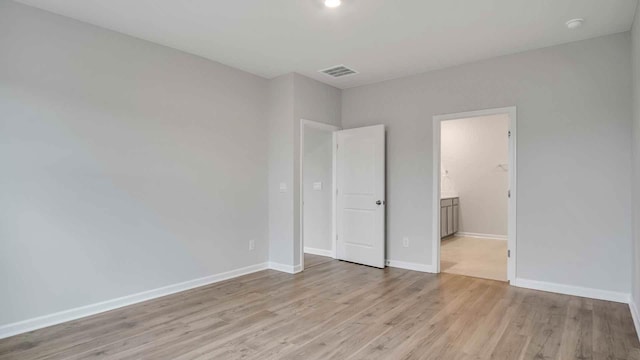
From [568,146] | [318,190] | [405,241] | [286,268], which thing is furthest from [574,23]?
→ [286,268]

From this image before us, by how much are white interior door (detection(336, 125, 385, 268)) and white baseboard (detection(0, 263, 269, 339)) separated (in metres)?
1.73

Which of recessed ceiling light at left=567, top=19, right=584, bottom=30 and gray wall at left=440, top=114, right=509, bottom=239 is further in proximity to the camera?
gray wall at left=440, top=114, right=509, bottom=239

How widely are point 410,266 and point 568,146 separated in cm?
236

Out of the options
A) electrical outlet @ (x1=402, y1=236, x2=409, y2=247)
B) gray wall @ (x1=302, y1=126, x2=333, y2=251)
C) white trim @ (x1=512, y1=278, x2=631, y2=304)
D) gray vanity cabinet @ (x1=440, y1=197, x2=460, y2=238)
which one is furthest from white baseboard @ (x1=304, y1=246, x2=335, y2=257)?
white trim @ (x1=512, y1=278, x2=631, y2=304)

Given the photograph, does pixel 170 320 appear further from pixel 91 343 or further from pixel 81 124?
Result: pixel 81 124

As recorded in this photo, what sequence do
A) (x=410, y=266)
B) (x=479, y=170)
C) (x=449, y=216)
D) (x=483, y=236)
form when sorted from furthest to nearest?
(x=479, y=170) → (x=483, y=236) → (x=449, y=216) → (x=410, y=266)

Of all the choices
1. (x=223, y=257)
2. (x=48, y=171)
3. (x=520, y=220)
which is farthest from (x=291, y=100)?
(x=520, y=220)

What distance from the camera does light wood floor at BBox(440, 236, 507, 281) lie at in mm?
4664

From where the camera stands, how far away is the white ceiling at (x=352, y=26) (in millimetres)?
2914

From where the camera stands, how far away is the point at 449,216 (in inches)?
289

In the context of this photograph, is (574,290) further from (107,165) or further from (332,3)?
(107,165)

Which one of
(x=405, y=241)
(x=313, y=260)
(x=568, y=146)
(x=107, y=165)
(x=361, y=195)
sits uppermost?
(x=568, y=146)

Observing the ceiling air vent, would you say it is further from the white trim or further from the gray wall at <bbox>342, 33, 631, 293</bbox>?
the white trim

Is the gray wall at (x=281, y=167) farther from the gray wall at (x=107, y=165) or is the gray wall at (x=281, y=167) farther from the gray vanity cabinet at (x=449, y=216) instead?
the gray vanity cabinet at (x=449, y=216)
